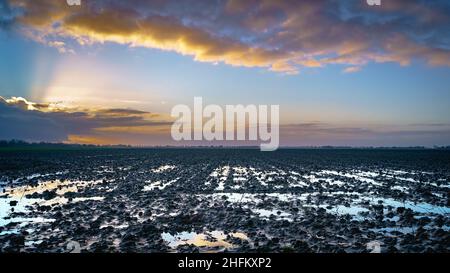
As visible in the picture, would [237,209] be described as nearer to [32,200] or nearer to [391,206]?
[391,206]

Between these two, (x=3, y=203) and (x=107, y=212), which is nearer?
(x=107, y=212)

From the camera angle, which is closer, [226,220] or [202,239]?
[202,239]

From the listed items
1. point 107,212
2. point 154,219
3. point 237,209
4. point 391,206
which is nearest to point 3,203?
point 107,212
